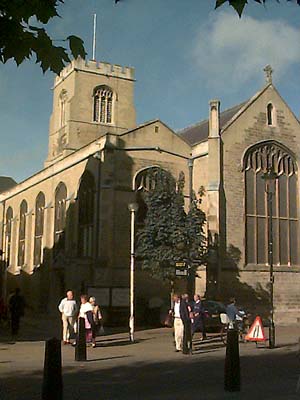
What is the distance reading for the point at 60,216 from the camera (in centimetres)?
3891

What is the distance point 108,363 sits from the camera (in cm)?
1400

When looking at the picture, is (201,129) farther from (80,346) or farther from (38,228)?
(80,346)

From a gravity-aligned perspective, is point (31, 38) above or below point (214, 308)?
above

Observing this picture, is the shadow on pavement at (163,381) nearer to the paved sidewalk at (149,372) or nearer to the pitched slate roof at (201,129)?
the paved sidewalk at (149,372)

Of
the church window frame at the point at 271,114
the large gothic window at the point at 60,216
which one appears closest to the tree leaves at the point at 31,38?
the church window frame at the point at 271,114

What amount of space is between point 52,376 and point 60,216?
102ft

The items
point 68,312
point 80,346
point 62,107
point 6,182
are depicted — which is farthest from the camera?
point 6,182

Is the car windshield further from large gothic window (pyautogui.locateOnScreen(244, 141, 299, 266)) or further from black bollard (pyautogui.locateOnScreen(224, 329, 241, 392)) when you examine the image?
black bollard (pyautogui.locateOnScreen(224, 329, 241, 392))

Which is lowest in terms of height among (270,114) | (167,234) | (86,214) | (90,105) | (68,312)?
(68,312)

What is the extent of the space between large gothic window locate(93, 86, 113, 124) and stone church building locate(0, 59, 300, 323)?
12.7 m

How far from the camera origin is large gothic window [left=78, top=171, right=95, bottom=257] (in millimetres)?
33331

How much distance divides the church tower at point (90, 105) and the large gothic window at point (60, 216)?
1105 cm

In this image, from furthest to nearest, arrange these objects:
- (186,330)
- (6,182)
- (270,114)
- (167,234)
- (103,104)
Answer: (6,182) → (103,104) → (270,114) → (167,234) → (186,330)

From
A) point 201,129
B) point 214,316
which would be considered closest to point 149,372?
point 214,316
